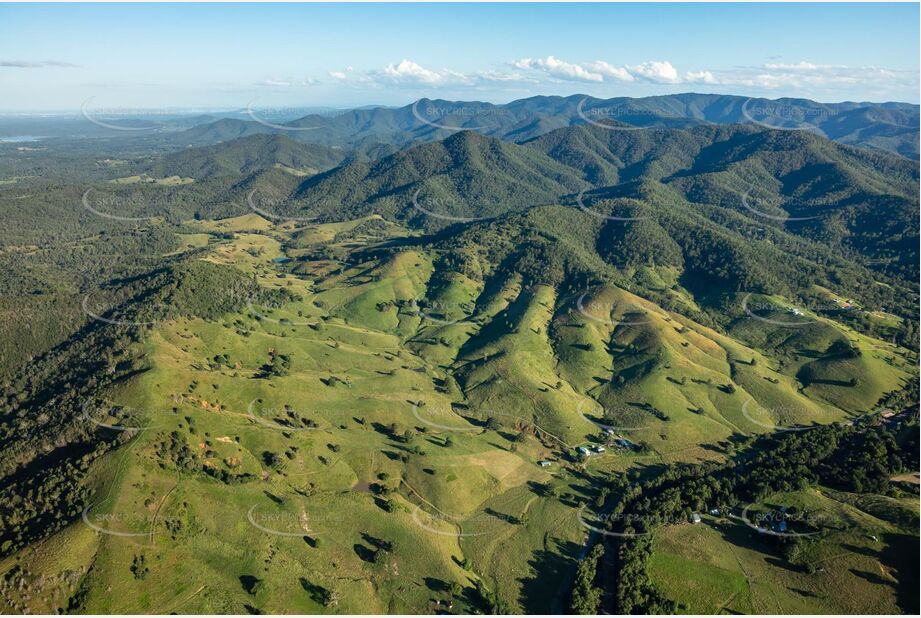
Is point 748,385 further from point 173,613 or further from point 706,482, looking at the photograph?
point 173,613

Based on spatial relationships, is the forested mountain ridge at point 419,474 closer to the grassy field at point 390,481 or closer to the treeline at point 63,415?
the grassy field at point 390,481

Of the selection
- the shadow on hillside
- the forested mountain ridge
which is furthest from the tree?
the shadow on hillside

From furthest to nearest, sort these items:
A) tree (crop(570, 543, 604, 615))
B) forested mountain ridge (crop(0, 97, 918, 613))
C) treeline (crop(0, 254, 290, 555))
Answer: treeline (crop(0, 254, 290, 555)), tree (crop(570, 543, 604, 615)), forested mountain ridge (crop(0, 97, 918, 613))

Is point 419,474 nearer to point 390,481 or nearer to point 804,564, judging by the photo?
point 390,481

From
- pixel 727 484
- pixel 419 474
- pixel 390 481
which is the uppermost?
pixel 727 484

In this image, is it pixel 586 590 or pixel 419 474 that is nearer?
pixel 586 590

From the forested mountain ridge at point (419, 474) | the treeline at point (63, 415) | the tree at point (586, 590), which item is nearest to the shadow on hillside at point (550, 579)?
the forested mountain ridge at point (419, 474)

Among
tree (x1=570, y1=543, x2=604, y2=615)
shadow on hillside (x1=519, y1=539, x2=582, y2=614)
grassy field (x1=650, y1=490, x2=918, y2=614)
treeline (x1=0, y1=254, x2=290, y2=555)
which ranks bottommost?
shadow on hillside (x1=519, y1=539, x2=582, y2=614)

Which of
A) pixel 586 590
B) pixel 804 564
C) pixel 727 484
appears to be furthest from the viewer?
pixel 727 484

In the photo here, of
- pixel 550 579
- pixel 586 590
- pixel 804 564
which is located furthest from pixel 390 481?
pixel 804 564

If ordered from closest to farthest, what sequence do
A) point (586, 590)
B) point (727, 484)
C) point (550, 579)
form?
point (586, 590), point (550, 579), point (727, 484)

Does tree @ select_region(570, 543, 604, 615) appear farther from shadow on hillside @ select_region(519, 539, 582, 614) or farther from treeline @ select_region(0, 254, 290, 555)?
treeline @ select_region(0, 254, 290, 555)
